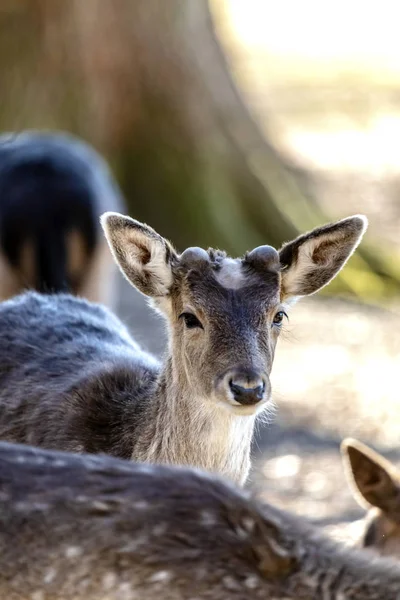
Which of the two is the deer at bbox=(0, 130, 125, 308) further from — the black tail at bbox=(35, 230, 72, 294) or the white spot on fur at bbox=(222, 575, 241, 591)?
the white spot on fur at bbox=(222, 575, 241, 591)

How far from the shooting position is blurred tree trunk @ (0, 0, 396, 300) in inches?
499

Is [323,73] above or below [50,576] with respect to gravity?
above

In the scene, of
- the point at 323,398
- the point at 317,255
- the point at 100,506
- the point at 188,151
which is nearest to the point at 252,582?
the point at 100,506

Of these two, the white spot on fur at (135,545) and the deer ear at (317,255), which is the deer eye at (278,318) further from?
the white spot on fur at (135,545)

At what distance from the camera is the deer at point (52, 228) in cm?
952

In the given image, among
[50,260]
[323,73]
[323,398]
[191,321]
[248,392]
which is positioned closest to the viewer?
[248,392]

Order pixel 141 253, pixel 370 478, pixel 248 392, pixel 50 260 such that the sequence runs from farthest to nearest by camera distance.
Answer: pixel 50 260
pixel 370 478
pixel 141 253
pixel 248 392

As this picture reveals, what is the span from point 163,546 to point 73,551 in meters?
0.24

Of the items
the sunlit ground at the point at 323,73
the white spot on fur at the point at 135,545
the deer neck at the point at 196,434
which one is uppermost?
the sunlit ground at the point at 323,73

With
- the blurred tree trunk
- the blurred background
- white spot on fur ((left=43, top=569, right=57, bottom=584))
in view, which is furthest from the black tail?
white spot on fur ((left=43, top=569, right=57, bottom=584))

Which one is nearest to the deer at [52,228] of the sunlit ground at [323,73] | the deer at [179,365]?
the deer at [179,365]

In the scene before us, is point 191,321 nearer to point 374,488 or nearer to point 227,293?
point 227,293

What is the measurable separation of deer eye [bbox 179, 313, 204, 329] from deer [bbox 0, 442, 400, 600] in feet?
6.43

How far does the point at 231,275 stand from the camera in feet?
18.2
